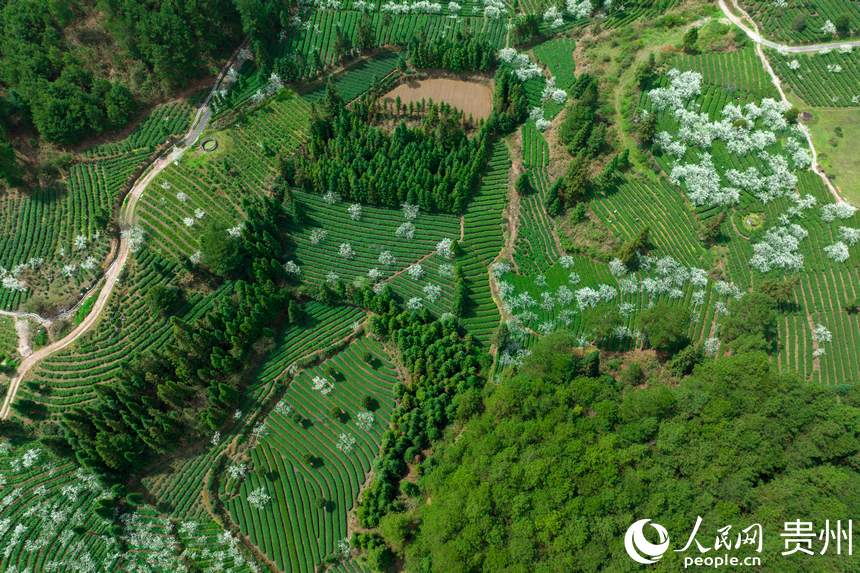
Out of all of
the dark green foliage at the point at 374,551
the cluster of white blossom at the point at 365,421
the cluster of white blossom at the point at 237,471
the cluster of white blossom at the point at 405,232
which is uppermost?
the cluster of white blossom at the point at 405,232

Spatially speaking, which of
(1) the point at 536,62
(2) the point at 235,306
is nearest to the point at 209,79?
(2) the point at 235,306

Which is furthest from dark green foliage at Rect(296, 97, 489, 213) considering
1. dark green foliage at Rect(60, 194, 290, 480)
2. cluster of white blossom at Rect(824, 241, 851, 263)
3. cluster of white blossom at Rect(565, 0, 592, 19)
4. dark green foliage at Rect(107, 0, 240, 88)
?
cluster of white blossom at Rect(824, 241, 851, 263)

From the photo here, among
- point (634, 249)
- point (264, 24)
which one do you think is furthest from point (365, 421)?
point (264, 24)

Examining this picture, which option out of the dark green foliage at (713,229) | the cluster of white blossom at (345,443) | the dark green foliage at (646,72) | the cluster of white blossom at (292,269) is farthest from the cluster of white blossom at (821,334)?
the cluster of white blossom at (292,269)

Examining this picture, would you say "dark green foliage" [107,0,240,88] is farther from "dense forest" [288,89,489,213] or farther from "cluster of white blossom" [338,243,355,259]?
"cluster of white blossom" [338,243,355,259]

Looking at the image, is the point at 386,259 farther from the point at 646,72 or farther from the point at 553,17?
the point at 553,17

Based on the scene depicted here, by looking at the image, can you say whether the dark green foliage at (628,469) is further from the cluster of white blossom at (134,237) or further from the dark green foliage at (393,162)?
the cluster of white blossom at (134,237)

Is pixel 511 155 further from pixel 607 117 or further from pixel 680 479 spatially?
pixel 680 479
